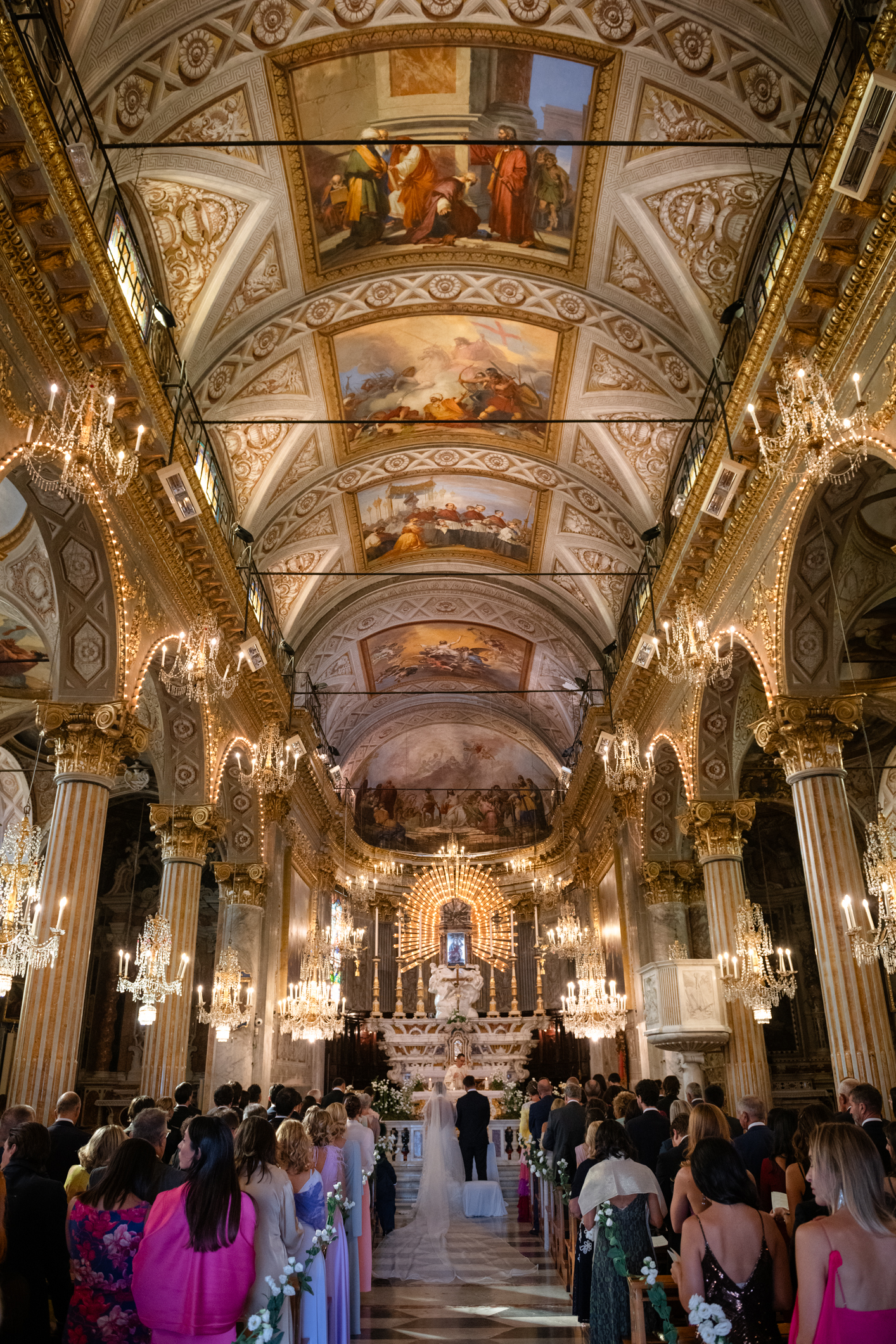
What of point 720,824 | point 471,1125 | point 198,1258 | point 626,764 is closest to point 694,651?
point 626,764

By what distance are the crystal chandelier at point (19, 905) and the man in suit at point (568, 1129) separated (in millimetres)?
4968

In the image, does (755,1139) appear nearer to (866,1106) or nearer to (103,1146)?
(866,1106)

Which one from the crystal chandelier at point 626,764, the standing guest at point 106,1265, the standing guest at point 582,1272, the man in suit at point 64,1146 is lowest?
the standing guest at point 582,1272

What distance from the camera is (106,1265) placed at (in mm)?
3740

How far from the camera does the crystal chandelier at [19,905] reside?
8.33 m

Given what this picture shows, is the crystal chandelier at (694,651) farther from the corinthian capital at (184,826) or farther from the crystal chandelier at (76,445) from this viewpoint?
the corinthian capital at (184,826)

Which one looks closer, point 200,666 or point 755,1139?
point 755,1139

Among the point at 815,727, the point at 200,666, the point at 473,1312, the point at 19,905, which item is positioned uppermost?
the point at 200,666

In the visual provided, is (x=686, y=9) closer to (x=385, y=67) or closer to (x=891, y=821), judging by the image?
(x=385, y=67)

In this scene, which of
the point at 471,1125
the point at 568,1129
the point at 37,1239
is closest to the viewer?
the point at 37,1239

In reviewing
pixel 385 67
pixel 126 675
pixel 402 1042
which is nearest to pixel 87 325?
pixel 126 675

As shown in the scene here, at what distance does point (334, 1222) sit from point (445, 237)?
1223 cm

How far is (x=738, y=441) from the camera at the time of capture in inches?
435

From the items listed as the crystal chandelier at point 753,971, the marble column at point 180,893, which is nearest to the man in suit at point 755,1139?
the crystal chandelier at point 753,971
